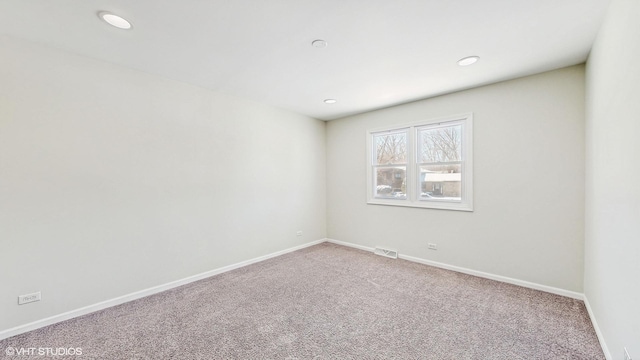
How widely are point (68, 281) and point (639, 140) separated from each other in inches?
169

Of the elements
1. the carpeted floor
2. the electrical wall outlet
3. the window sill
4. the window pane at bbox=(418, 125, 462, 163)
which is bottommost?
the carpeted floor

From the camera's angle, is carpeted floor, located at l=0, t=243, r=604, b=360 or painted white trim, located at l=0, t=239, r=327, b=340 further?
painted white trim, located at l=0, t=239, r=327, b=340

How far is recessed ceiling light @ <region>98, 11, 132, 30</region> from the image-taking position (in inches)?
71.6

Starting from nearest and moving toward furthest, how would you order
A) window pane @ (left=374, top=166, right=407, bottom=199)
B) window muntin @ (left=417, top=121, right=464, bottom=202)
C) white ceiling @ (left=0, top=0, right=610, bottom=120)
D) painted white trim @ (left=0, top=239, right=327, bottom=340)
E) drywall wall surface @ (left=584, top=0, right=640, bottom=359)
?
drywall wall surface @ (left=584, top=0, right=640, bottom=359), white ceiling @ (left=0, top=0, right=610, bottom=120), painted white trim @ (left=0, top=239, right=327, bottom=340), window muntin @ (left=417, top=121, right=464, bottom=202), window pane @ (left=374, top=166, right=407, bottom=199)

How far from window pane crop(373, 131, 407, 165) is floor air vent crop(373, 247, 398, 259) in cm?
148

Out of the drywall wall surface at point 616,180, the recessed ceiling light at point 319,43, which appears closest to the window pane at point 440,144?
the drywall wall surface at point 616,180

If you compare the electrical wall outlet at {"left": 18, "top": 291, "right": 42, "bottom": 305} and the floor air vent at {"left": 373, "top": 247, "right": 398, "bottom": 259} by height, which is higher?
the electrical wall outlet at {"left": 18, "top": 291, "right": 42, "bottom": 305}

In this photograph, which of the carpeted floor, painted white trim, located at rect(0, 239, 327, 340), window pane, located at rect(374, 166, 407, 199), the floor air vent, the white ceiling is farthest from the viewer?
window pane, located at rect(374, 166, 407, 199)

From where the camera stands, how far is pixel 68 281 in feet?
7.67

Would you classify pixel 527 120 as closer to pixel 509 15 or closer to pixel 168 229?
pixel 509 15

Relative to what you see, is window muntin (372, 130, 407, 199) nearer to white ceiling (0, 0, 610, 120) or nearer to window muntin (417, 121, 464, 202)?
window muntin (417, 121, 464, 202)

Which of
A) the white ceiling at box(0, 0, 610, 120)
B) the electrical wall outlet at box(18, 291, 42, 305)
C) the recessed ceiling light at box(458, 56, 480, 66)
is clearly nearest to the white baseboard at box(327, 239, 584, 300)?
the white ceiling at box(0, 0, 610, 120)

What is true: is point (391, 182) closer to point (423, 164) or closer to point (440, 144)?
point (423, 164)

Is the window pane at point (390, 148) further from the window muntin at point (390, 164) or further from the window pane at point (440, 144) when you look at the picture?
the window pane at point (440, 144)
